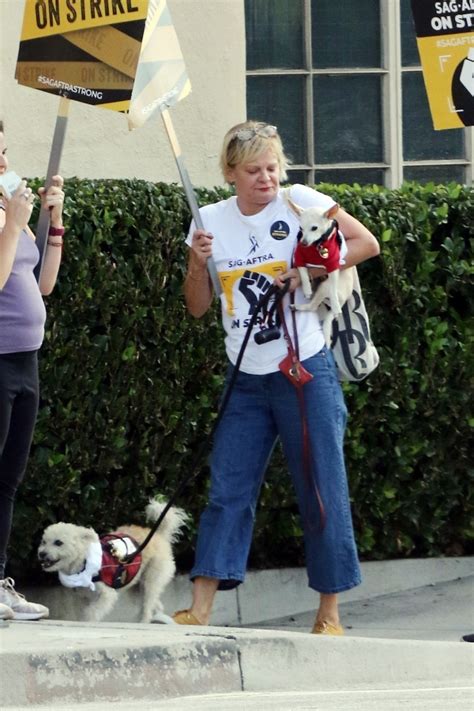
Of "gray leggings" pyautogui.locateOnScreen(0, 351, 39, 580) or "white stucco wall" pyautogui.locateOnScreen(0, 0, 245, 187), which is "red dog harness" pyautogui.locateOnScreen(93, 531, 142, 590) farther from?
"white stucco wall" pyautogui.locateOnScreen(0, 0, 245, 187)

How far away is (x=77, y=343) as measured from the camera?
734 cm

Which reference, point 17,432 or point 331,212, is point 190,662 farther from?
point 331,212

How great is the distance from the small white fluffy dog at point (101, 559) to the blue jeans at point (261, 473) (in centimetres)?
67

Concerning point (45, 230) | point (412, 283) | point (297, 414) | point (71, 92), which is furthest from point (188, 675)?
point (412, 283)

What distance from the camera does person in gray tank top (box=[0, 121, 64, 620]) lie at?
636cm

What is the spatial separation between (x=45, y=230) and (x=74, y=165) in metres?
3.43

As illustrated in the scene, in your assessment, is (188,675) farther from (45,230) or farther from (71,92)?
(71,92)

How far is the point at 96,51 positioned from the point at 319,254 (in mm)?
1312

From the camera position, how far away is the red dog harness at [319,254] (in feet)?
21.0

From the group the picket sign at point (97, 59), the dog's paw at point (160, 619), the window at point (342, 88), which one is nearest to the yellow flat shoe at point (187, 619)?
the dog's paw at point (160, 619)

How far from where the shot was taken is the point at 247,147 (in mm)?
6562

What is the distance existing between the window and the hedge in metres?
2.38

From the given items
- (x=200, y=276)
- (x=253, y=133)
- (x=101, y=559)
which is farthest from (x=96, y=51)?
(x=101, y=559)

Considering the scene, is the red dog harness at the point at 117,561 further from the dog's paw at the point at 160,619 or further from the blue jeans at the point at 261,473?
the blue jeans at the point at 261,473
